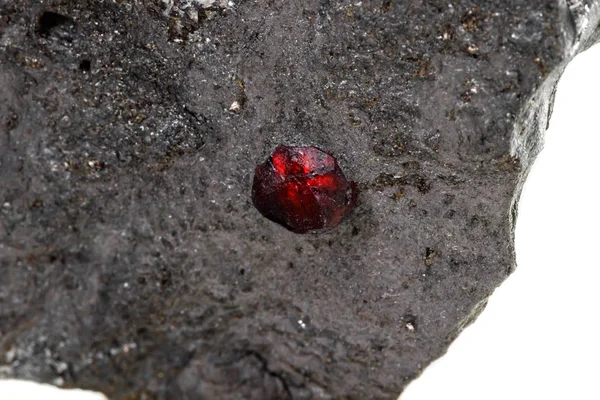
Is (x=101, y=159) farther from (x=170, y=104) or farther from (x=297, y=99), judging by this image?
(x=297, y=99)

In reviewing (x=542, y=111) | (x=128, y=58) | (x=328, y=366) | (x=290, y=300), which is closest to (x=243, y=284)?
(x=290, y=300)

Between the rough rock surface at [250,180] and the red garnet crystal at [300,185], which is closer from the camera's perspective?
the rough rock surface at [250,180]

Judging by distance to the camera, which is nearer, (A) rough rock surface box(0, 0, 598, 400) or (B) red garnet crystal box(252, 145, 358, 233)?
(A) rough rock surface box(0, 0, 598, 400)
